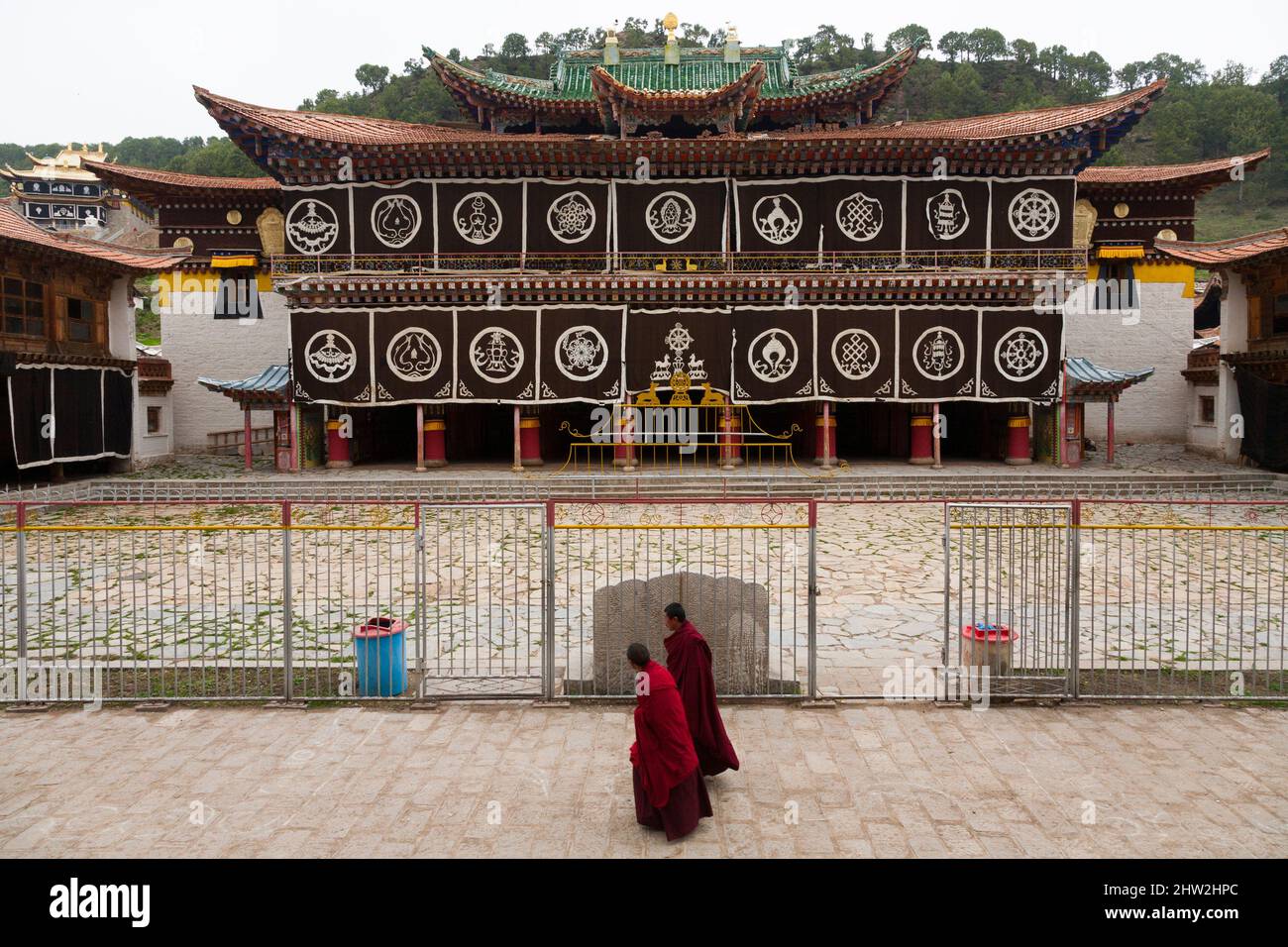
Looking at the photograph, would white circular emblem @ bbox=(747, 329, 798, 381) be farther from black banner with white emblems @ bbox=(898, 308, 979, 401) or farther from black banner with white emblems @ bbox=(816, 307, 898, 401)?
black banner with white emblems @ bbox=(898, 308, 979, 401)

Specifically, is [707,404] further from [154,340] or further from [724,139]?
[154,340]

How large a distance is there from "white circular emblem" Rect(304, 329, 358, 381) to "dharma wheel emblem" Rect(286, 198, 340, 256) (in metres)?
2.77

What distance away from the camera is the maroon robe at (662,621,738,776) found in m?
5.73

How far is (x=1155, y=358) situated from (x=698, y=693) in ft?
99.8

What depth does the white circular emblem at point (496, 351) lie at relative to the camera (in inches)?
925

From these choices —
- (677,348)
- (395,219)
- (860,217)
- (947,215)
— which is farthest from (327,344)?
(947,215)

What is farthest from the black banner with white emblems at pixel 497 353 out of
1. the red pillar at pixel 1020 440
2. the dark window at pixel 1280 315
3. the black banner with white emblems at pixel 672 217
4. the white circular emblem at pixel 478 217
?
the dark window at pixel 1280 315

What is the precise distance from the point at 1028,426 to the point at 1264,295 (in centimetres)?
675

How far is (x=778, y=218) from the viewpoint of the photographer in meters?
24.0

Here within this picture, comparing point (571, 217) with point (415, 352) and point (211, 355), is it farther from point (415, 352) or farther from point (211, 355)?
point (211, 355)

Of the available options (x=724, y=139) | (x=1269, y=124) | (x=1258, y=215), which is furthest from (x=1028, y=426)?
(x=1269, y=124)

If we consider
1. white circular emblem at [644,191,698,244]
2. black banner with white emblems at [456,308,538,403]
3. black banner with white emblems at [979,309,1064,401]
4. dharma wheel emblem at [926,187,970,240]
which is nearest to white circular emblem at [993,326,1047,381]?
black banner with white emblems at [979,309,1064,401]

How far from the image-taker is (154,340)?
48344mm
